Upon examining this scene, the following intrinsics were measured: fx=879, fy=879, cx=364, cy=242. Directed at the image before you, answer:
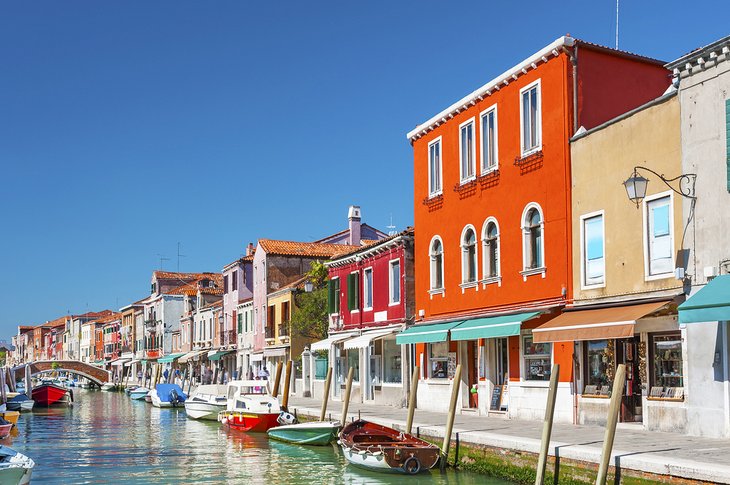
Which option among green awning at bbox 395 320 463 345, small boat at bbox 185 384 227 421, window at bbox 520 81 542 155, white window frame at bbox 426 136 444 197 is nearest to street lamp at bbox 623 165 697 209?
window at bbox 520 81 542 155

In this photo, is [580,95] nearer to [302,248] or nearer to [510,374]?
[510,374]

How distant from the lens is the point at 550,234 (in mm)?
21344

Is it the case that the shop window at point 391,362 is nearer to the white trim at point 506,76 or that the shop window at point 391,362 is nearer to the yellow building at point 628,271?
the white trim at point 506,76

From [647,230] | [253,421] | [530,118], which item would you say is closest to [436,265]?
[530,118]

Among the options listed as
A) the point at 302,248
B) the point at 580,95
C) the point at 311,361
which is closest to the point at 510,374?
the point at 580,95

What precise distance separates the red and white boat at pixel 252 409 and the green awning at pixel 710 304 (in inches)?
634

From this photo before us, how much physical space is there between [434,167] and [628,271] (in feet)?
33.1

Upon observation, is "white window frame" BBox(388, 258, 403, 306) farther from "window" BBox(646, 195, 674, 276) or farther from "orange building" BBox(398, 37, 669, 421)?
"window" BBox(646, 195, 674, 276)

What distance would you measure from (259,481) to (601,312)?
809cm

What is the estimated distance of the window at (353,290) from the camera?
35000mm

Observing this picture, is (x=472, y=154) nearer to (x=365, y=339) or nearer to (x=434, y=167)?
(x=434, y=167)

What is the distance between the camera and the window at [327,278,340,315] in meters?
37.5

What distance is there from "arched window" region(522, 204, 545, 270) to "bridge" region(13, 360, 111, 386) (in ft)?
189

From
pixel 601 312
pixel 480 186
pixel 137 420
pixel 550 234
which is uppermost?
pixel 480 186
